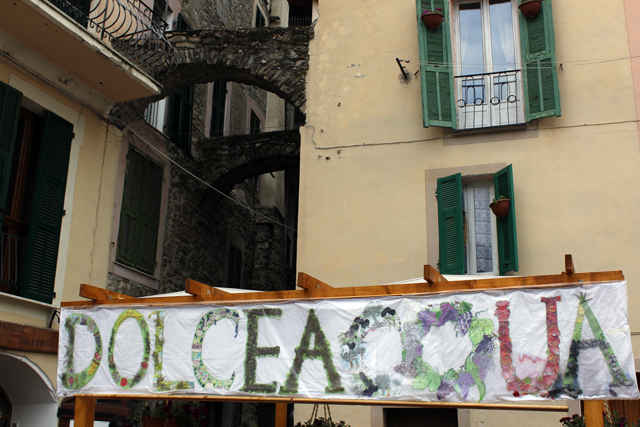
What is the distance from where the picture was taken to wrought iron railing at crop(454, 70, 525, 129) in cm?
877

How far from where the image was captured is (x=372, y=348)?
5445 millimetres

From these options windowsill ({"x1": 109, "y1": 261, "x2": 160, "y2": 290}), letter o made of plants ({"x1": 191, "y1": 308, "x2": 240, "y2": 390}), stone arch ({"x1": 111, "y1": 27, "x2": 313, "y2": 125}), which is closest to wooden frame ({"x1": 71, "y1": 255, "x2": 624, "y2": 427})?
letter o made of plants ({"x1": 191, "y1": 308, "x2": 240, "y2": 390})

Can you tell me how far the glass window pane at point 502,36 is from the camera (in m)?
8.98

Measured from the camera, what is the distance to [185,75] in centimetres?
1057

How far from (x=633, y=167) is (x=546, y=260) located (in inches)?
63.0

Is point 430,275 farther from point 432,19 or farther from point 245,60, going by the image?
point 245,60

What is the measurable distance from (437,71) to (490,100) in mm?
822

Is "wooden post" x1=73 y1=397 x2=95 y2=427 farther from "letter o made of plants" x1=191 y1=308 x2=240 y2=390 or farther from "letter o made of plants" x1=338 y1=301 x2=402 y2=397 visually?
"letter o made of plants" x1=338 y1=301 x2=402 y2=397

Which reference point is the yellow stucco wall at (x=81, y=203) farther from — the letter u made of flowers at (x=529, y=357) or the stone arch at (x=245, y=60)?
the letter u made of flowers at (x=529, y=357)

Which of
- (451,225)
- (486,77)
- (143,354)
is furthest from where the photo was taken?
(486,77)

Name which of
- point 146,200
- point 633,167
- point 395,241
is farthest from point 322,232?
point 633,167

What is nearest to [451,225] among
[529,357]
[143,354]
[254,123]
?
[529,357]

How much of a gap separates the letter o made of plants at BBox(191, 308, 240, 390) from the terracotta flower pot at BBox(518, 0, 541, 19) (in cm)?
579

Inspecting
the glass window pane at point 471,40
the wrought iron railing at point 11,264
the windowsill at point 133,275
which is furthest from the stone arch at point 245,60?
the wrought iron railing at point 11,264
